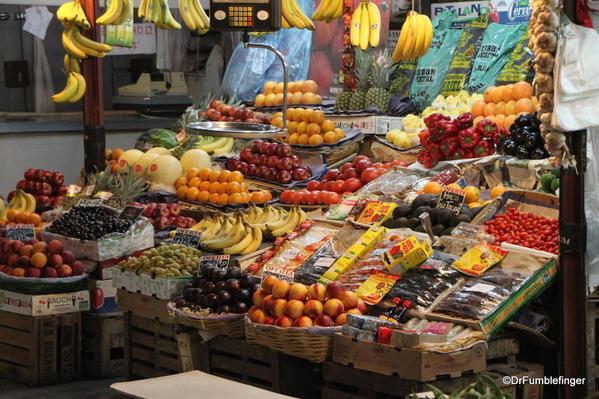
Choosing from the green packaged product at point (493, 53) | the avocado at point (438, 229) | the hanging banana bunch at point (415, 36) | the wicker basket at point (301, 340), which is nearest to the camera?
the wicker basket at point (301, 340)

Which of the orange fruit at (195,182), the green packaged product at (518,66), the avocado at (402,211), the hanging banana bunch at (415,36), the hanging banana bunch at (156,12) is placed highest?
the hanging banana bunch at (156,12)

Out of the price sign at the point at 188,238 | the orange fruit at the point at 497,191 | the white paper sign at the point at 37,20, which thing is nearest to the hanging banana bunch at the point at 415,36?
the orange fruit at the point at 497,191

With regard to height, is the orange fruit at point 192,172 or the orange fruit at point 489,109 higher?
the orange fruit at point 489,109

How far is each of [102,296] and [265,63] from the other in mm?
4535

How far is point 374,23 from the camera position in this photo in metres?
8.52

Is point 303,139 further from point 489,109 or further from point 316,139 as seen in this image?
point 489,109

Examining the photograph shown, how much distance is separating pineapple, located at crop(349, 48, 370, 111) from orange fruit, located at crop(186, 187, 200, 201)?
1.92 m

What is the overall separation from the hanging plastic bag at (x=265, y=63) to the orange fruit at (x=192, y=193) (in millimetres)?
2731

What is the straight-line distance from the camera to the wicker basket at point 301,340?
4.59 metres

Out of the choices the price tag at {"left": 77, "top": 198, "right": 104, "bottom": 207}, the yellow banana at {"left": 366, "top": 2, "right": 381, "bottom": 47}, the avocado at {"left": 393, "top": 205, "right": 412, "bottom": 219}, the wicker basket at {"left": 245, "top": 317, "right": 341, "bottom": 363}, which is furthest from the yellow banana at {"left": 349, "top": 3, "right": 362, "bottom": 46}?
the wicker basket at {"left": 245, "top": 317, "right": 341, "bottom": 363}

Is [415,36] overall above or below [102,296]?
above

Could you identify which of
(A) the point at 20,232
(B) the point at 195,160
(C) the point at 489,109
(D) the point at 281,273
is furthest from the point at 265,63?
(D) the point at 281,273

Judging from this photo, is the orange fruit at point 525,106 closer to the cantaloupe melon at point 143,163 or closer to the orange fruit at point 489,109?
the orange fruit at point 489,109

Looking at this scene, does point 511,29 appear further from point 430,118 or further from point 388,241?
point 388,241
